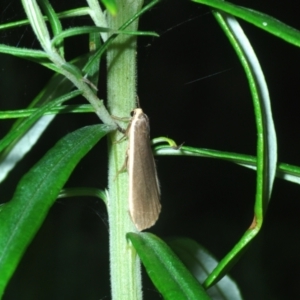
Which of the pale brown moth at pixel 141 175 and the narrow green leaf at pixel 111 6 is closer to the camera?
the narrow green leaf at pixel 111 6

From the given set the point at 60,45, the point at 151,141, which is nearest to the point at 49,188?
the point at 60,45

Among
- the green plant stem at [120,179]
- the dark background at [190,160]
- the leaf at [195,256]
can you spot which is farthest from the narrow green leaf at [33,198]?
the dark background at [190,160]

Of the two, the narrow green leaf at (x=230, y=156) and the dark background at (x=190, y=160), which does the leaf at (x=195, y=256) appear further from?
the dark background at (x=190, y=160)

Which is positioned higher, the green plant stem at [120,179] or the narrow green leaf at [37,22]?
the narrow green leaf at [37,22]

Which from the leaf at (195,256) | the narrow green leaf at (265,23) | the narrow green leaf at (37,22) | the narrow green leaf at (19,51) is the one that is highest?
the narrow green leaf at (37,22)

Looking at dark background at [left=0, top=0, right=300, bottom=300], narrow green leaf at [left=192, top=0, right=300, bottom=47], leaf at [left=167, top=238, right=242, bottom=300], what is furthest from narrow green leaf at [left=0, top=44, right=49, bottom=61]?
dark background at [left=0, top=0, right=300, bottom=300]

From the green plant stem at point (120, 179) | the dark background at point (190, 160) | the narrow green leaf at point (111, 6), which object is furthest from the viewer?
the dark background at point (190, 160)

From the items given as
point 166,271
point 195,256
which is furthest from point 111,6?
point 195,256
